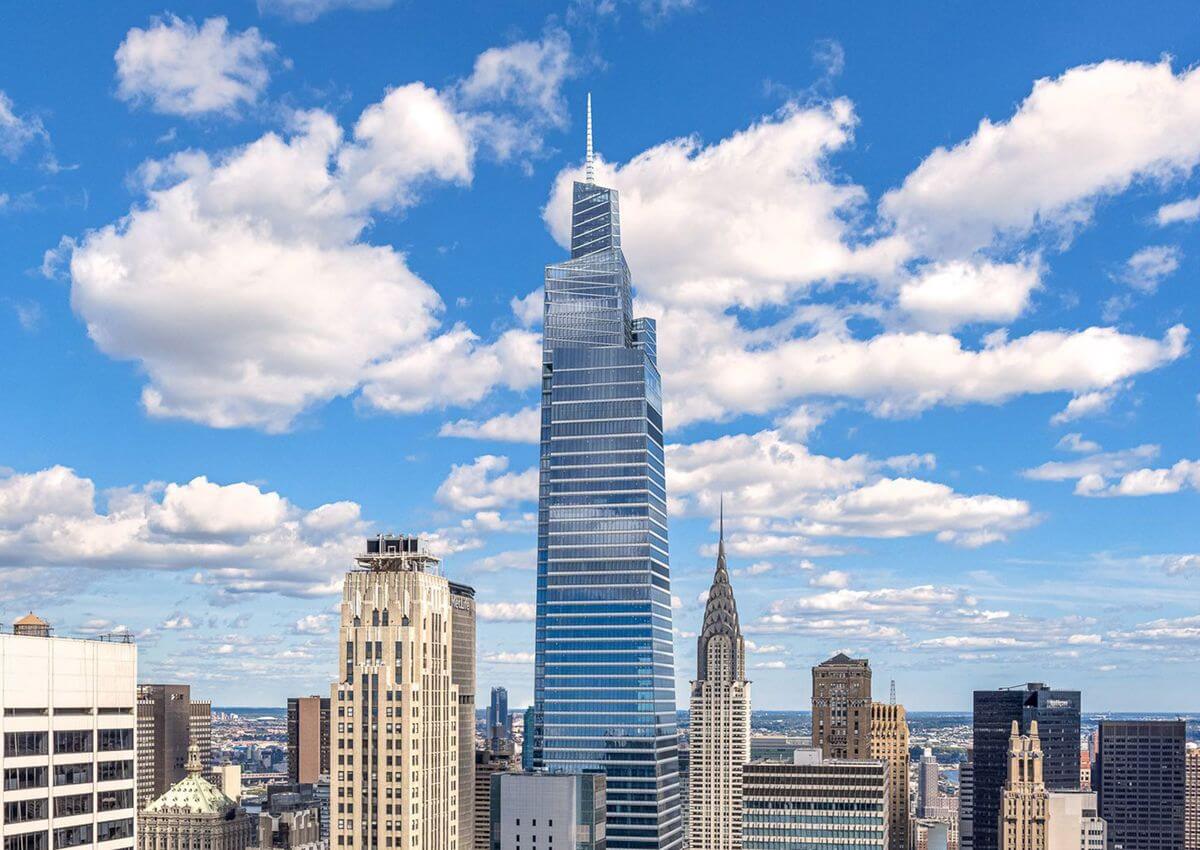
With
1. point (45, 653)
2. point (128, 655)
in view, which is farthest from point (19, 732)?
point (128, 655)

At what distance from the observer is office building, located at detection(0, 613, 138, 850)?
94.4 meters

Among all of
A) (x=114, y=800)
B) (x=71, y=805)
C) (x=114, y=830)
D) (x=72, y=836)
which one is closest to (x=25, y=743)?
(x=71, y=805)

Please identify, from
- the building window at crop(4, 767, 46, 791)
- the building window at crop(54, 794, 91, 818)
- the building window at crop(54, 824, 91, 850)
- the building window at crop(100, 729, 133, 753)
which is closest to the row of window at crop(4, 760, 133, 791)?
the building window at crop(4, 767, 46, 791)

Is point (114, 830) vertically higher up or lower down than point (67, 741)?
lower down

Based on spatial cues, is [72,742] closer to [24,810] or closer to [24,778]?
[24,778]

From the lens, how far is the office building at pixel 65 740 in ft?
310

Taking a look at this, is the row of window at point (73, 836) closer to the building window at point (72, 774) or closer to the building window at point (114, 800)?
the building window at point (114, 800)

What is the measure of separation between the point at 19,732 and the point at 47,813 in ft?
19.9

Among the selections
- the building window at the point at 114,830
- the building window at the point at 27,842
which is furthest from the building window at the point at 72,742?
the building window at the point at 27,842

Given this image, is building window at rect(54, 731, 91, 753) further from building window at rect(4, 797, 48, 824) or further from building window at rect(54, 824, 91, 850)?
building window at rect(54, 824, 91, 850)

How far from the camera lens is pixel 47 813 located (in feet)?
317

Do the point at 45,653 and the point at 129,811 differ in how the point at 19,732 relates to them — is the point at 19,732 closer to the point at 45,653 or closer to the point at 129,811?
the point at 45,653

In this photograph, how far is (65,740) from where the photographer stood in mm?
99500

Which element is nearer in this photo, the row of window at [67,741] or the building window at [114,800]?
the row of window at [67,741]
